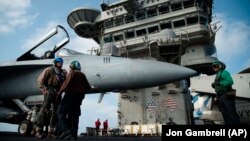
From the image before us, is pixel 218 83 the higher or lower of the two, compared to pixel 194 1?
lower

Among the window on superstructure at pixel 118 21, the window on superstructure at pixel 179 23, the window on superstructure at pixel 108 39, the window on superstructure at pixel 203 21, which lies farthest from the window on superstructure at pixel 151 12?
the window on superstructure at pixel 108 39

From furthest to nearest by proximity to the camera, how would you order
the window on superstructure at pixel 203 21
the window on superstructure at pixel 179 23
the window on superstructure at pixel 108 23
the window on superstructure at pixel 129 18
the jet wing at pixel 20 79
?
the window on superstructure at pixel 108 23 → the window on superstructure at pixel 129 18 → the window on superstructure at pixel 179 23 → the window on superstructure at pixel 203 21 → the jet wing at pixel 20 79

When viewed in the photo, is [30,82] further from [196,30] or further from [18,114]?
[196,30]

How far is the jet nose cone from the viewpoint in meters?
8.11

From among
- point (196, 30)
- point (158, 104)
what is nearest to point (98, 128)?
point (158, 104)

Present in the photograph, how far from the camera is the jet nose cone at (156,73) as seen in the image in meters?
8.11

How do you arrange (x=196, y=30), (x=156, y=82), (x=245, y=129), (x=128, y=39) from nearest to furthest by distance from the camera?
1. (x=245, y=129)
2. (x=156, y=82)
3. (x=196, y=30)
4. (x=128, y=39)

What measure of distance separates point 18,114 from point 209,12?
27.7m

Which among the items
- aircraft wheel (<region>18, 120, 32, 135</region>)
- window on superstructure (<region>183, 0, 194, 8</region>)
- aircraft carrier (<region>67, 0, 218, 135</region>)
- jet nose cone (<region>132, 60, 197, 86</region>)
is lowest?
aircraft wheel (<region>18, 120, 32, 135</region>)

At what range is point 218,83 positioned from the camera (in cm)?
602

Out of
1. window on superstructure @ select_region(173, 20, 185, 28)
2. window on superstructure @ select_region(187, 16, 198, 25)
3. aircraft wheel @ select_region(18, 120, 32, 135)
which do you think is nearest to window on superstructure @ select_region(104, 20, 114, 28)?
window on superstructure @ select_region(173, 20, 185, 28)

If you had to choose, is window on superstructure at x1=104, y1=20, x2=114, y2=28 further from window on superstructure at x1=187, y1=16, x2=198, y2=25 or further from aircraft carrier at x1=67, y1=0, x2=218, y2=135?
window on superstructure at x1=187, y1=16, x2=198, y2=25

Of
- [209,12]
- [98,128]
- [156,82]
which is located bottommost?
[98,128]

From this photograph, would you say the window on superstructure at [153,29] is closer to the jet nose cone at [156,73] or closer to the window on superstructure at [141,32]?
the window on superstructure at [141,32]
